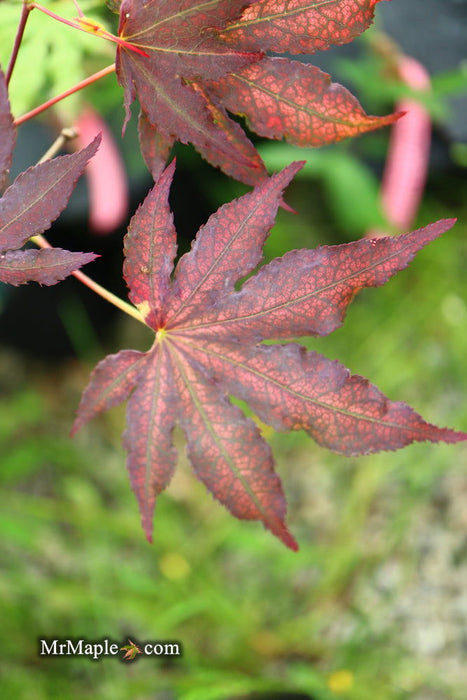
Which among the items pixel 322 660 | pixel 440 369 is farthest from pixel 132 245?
pixel 440 369

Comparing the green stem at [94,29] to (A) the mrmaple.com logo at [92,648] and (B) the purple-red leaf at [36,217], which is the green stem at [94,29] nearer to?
(B) the purple-red leaf at [36,217]

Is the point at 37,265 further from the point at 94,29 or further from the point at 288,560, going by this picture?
the point at 288,560

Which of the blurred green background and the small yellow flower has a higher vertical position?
the blurred green background

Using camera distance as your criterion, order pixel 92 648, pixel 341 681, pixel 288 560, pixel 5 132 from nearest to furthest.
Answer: pixel 5 132 < pixel 92 648 < pixel 341 681 < pixel 288 560

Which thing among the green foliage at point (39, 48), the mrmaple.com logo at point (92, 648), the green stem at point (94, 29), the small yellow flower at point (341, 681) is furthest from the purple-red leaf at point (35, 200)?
the small yellow flower at point (341, 681)

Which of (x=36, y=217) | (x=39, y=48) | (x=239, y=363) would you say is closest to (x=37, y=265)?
(x=36, y=217)

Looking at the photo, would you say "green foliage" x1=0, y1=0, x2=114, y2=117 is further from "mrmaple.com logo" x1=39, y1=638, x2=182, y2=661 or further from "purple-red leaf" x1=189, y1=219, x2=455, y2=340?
"mrmaple.com logo" x1=39, y1=638, x2=182, y2=661

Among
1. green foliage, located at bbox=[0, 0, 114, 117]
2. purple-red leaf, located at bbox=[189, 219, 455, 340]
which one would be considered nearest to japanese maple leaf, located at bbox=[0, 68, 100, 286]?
purple-red leaf, located at bbox=[189, 219, 455, 340]
